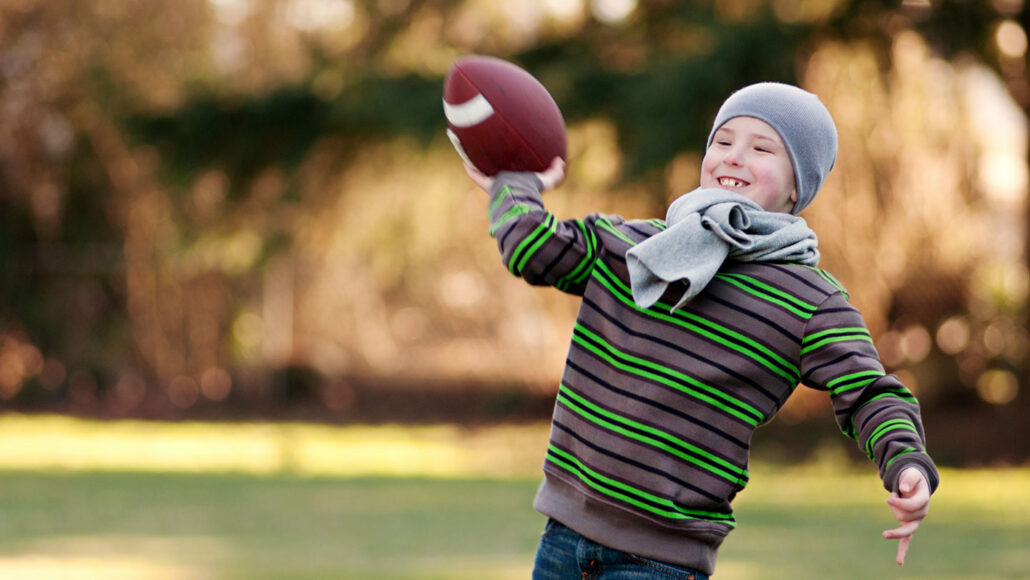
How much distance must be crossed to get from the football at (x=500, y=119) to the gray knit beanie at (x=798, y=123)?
0.34 m

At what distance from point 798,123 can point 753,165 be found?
4.4 inches

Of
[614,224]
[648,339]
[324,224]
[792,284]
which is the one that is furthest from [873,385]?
[324,224]

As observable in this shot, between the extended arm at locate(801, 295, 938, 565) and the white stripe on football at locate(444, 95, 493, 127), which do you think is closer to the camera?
the extended arm at locate(801, 295, 938, 565)

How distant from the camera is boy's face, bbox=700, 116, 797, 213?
2.50 meters

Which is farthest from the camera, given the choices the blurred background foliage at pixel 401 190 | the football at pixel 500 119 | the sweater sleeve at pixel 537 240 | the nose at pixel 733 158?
the blurred background foliage at pixel 401 190

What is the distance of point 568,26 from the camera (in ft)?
40.0

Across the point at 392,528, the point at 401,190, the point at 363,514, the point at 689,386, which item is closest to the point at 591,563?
the point at 689,386

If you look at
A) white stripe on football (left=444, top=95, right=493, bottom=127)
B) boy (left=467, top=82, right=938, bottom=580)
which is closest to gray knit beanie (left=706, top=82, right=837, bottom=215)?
boy (left=467, top=82, right=938, bottom=580)

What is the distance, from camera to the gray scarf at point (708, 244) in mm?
2350

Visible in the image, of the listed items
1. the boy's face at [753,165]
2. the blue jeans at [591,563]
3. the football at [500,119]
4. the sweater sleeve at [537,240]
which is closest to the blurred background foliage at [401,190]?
the football at [500,119]

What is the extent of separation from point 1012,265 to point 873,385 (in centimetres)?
1077

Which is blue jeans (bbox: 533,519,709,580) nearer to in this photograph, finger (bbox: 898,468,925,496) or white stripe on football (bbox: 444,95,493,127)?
finger (bbox: 898,468,925,496)

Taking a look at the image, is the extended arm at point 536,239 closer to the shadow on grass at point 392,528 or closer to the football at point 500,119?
the football at point 500,119

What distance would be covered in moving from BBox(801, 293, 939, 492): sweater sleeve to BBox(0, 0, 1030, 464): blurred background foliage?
Result: 7.47 m
